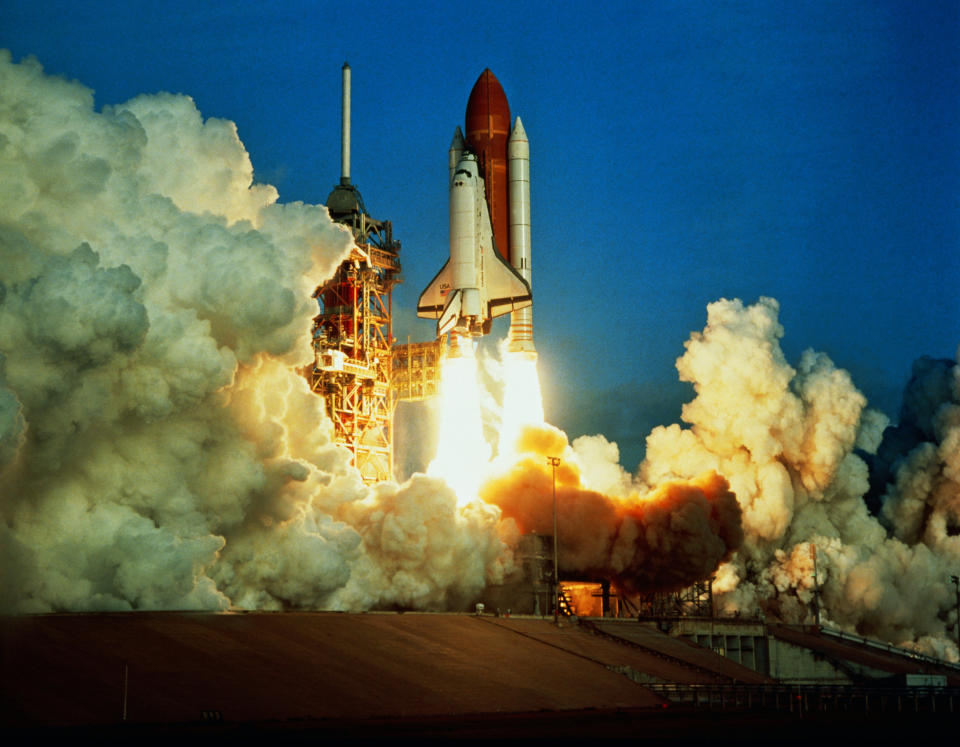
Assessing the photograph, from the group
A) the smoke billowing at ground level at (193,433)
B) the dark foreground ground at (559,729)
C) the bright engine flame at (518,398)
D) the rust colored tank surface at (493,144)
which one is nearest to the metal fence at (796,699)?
the dark foreground ground at (559,729)

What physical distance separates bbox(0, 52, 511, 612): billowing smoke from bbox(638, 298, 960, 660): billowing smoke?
3920 cm

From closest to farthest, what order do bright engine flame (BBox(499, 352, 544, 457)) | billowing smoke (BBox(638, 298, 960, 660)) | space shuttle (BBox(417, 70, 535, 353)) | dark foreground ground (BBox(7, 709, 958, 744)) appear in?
dark foreground ground (BBox(7, 709, 958, 744)) → space shuttle (BBox(417, 70, 535, 353)) → bright engine flame (BBox(499, 352, 544, 457)) → billowing smoke (BBox(638, 298, 960, 660))

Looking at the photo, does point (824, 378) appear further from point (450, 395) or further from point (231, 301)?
point (231, 301)

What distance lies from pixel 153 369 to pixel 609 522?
35716 millimetres

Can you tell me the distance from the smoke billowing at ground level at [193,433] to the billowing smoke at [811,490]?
12089mm

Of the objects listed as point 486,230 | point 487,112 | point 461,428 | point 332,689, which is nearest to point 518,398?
point 461,428

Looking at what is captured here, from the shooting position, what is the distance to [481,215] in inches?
3091

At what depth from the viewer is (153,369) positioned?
5194 cm

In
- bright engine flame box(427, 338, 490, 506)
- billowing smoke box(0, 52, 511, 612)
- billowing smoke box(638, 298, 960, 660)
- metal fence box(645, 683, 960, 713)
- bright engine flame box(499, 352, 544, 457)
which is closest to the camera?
billowing smoke box(0, 52, 511, 612)

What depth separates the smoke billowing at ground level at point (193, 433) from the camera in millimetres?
48406

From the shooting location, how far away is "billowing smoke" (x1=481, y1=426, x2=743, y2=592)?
79250 millimetres

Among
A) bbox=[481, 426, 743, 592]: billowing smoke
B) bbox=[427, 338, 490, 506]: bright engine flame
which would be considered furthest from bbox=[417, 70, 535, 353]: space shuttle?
bbox=[481, 426, 743, 592]: billowing smoke

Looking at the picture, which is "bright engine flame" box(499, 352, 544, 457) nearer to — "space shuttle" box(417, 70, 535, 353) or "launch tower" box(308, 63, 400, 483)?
"space shuttle" box(417, 70, 535, 353)

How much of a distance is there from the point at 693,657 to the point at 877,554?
33063 mm
